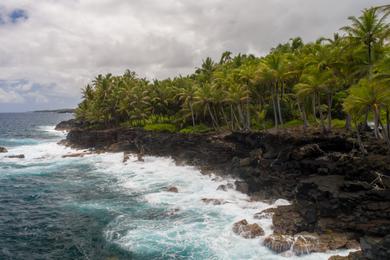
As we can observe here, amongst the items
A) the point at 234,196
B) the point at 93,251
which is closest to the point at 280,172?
the point at 234,196

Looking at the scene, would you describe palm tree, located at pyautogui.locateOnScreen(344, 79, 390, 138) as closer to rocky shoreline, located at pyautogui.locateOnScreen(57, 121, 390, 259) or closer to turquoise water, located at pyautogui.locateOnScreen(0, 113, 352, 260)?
rocky shoreline, located at pyautogui.locateOnScreen(57, 121, 390, 259)

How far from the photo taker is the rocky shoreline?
2309 cm

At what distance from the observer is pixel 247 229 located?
84.5 ft

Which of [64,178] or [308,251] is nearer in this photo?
[308,251]

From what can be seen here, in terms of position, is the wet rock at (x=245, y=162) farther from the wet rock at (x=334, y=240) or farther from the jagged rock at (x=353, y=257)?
the jagged rock at (x=353, y=257)

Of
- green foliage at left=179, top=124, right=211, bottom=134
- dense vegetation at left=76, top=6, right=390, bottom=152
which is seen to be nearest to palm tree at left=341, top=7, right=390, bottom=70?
dense vegetation at left=76, top=6, right=390, bottom=152

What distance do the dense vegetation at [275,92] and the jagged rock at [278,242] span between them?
12240 millimetres

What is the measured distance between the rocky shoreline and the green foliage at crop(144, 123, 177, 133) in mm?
15475

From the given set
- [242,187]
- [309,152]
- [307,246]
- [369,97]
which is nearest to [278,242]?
[307,246]

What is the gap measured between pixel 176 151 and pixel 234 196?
958 inches

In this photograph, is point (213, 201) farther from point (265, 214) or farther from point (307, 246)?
point (307, 246)

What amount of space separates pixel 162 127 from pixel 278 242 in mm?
47601

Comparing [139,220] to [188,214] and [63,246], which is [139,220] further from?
[63,246]

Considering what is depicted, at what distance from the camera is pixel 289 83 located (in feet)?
190
